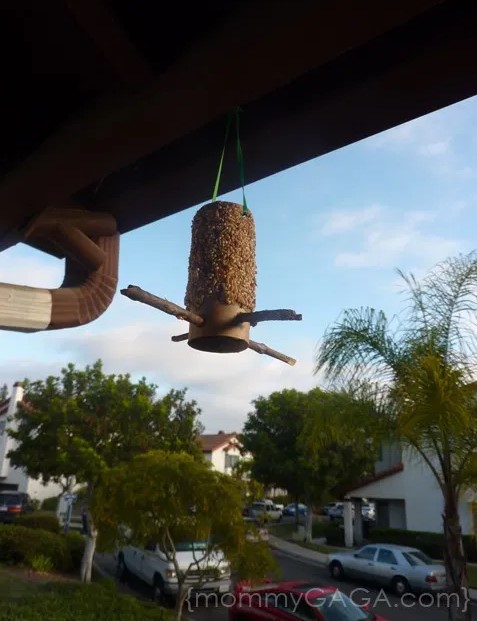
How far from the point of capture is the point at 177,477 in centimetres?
869

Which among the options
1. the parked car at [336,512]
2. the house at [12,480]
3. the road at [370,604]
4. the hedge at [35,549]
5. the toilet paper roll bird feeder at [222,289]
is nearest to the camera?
the toilet paper roll bird feeder at [222,289]

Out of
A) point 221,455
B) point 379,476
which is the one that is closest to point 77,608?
point 379,476

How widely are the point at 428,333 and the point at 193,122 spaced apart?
6.07m

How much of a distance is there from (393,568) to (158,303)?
49.9 ft

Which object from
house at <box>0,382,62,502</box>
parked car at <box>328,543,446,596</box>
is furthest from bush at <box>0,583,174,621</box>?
house at <box>0,382,62,502</box>

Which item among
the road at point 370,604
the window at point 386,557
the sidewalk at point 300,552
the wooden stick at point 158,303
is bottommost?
the road at point 370,604

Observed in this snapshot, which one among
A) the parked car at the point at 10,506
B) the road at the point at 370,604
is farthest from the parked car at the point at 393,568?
the parked car at the point at 10,506

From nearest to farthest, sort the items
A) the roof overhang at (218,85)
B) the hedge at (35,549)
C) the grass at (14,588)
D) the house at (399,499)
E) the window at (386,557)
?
the roof overhang at (218,85) < the grass at (14,588) < the hedge at (35,549) < the window at (386,557) < the house at (399,499)

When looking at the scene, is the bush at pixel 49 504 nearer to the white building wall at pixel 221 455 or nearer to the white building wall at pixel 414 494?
the white building wall at pixel 221 455

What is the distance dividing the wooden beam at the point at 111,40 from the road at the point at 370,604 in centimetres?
929

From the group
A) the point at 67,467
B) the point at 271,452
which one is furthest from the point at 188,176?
the point at 271,452

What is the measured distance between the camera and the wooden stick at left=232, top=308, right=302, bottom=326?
1.35 meters

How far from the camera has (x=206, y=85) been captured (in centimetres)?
138

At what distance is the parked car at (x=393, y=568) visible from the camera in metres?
13.6
